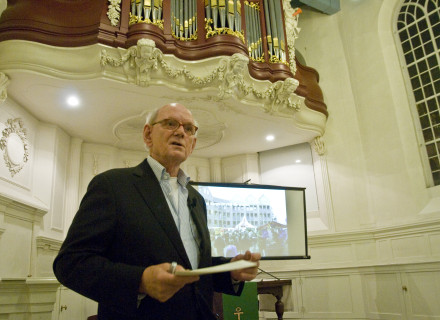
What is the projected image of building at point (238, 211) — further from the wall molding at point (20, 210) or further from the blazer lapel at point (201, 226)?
the blazer lapel at point (201, 226)

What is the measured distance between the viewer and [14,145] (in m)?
5.58

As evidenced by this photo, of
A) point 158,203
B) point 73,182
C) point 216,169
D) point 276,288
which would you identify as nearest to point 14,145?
point 73,182

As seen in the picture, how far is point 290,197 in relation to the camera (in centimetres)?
698

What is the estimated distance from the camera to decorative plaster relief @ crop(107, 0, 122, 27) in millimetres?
5297

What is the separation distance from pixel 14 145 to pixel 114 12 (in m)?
2.37

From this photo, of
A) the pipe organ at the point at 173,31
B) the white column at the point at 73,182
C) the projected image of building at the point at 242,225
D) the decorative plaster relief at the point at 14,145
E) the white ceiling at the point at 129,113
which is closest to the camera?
the pipe organ at the point at 173,31

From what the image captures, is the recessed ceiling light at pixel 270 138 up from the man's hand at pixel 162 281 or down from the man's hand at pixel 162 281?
up

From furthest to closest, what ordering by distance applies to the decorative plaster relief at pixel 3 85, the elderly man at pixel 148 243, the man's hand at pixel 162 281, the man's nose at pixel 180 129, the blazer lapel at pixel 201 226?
the decorative plaster relief at pixel 3 85 → the man's nose at pixel 180 129 → the blazer lapel at pixel 201 226 → the elderly man at pixel 148 243 → the man's hand at pixel 162 281

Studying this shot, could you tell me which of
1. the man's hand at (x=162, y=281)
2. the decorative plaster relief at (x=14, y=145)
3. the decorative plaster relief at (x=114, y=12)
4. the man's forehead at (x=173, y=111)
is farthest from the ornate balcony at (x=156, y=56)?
the man's hand at (x=162, y=281)

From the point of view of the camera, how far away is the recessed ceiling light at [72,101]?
5.78m

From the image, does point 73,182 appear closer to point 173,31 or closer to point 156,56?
point 156,56

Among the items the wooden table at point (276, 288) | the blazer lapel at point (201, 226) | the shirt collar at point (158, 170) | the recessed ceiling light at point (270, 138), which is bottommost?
the wooden table at point (276, 288)

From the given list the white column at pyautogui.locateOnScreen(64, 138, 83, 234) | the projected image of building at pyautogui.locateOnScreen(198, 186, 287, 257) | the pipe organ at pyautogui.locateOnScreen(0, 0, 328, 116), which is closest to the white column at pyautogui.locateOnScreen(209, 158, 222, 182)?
the projected image of building at pyautogui.locateOnScreen(198, 186, 287, 257)

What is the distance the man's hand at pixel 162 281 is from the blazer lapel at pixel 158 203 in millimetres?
260
